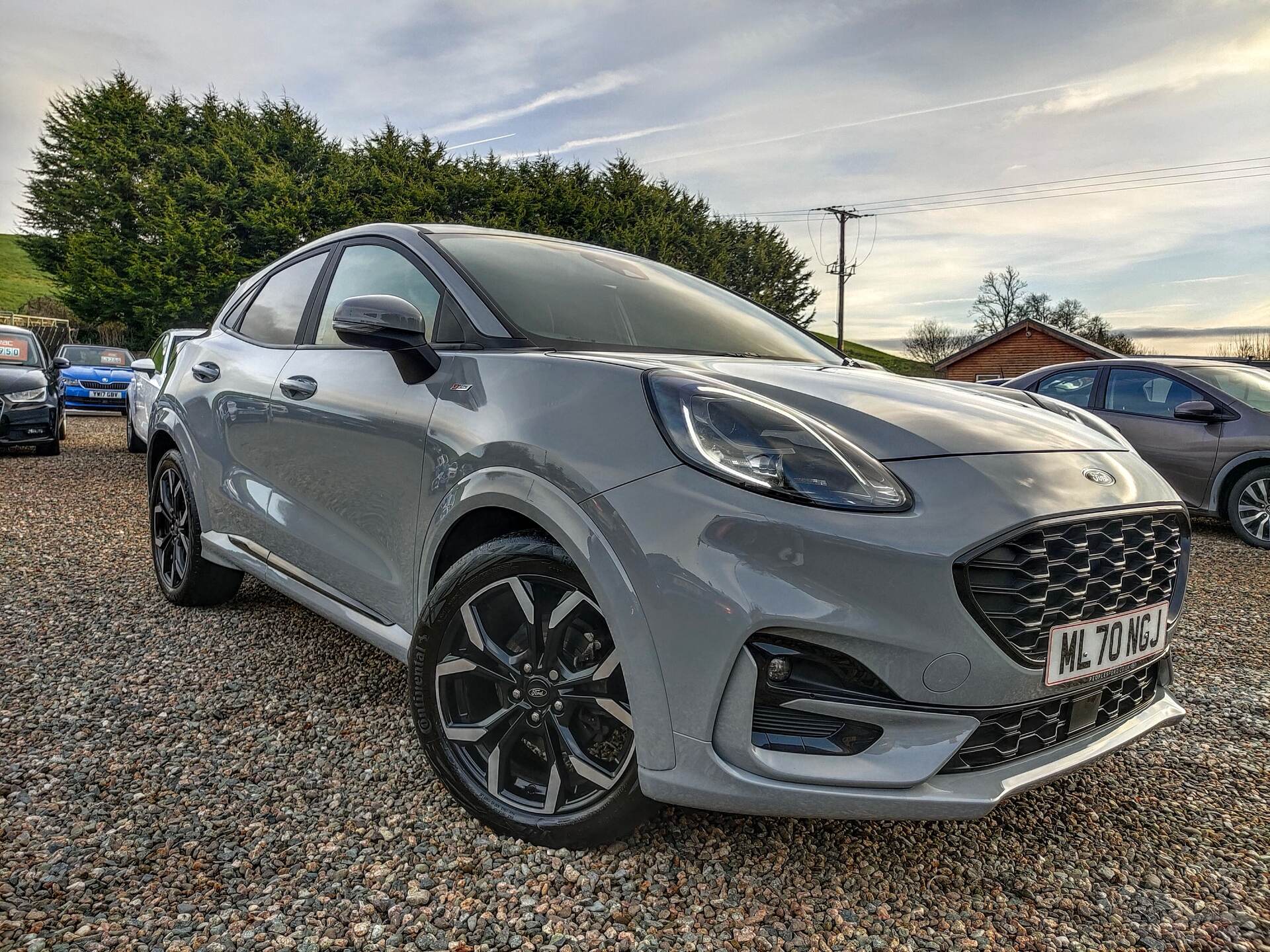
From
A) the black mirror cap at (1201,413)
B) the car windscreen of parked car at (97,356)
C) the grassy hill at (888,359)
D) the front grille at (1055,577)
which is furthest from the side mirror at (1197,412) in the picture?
the grassy hill at (888,359)

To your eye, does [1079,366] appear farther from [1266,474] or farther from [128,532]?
[128,532]

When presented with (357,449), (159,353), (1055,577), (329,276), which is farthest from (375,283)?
(159,353)

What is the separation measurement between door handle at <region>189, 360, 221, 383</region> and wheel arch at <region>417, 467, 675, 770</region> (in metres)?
2.02

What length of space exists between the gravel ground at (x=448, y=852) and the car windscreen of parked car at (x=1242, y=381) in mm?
4967

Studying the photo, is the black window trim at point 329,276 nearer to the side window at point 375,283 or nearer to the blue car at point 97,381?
the side window at point 375,283

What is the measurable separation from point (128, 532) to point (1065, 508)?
19.8 feet

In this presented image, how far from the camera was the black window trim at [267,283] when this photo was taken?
3096 mm

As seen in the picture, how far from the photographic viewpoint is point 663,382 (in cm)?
177

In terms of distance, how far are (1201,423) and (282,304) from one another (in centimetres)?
711

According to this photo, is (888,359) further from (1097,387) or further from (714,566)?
(714,566)

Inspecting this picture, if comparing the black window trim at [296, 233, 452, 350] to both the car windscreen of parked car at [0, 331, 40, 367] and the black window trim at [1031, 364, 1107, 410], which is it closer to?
the black window trim at [1031, 364, 1107, 410]

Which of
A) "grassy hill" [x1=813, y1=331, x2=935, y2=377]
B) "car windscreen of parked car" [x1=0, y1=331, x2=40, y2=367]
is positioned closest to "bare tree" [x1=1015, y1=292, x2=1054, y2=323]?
"grassy hill" [x1=813, y1=331, x2=935, y2=377]

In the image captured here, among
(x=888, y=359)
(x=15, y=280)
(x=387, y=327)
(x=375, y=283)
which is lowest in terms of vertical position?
(x=888, y=359)

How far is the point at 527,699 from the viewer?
1908 mm
